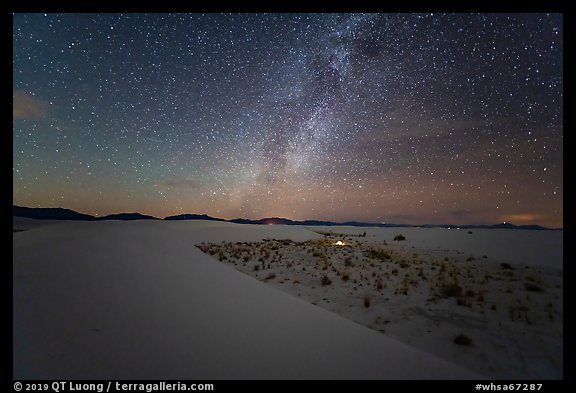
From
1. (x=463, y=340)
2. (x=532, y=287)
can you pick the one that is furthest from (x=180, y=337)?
(x=532, y=287)

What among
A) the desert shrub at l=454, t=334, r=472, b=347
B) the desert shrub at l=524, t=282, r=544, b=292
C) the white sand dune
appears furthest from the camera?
the desert shrub at l=524, t=282, r=544, b=292

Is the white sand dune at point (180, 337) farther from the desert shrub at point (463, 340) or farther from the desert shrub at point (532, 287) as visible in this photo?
the desert shrub at point (532, 287)

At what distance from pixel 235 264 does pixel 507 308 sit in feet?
33.8

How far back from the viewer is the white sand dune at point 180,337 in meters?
3.17

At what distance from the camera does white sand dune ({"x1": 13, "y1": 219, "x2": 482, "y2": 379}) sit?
3.17 meters

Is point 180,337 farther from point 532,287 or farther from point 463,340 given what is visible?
point 532,287

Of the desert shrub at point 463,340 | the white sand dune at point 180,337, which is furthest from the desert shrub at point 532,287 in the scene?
the white sand dune at point 180,337

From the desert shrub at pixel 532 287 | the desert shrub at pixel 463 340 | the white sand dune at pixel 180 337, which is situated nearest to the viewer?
the white sand dune at pixel 180 337

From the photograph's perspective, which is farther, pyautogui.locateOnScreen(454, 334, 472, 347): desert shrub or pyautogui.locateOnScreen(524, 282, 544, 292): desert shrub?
pyautogui.locateOnScreen(524, 282, 544, 292): desert shrub

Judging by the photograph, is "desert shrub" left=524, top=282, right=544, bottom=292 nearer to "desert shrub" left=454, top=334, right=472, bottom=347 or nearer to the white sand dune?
"desert shrub" left=454, top=334, right=472, bottom=347

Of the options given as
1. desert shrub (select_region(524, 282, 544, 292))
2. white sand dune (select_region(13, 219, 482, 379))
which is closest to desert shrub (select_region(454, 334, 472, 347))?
white sand dune (select_region(13, 219, 482, 379))

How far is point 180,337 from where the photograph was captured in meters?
3.83
